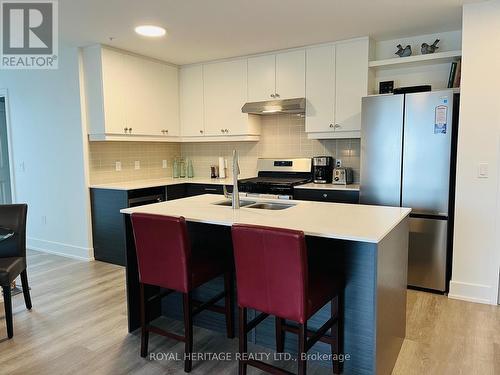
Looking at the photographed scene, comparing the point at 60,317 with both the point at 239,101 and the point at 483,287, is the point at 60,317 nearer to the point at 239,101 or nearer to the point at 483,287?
the point at 239,101

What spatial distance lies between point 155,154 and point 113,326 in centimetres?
277

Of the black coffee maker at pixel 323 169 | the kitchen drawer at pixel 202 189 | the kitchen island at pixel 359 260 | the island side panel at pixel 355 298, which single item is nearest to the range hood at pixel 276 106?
the black coffee maker at pixel 323 169

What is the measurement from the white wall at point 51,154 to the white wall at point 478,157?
370 centimetres

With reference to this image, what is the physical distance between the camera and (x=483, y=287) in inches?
121

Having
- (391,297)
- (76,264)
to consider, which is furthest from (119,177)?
(391,297)

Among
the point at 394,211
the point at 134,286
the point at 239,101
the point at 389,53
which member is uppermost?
the point at 389,53

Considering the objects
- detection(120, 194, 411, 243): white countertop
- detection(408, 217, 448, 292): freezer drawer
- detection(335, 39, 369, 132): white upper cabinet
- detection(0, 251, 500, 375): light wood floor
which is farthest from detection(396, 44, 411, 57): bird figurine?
detection(0, 251, 500, 375): light wood floor

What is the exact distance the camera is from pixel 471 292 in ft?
10.3

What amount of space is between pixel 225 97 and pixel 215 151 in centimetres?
85

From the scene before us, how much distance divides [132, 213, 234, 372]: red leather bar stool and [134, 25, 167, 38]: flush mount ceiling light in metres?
1.99

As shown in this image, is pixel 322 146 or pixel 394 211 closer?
pixel 394 211

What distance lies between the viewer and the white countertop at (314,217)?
5.99ft

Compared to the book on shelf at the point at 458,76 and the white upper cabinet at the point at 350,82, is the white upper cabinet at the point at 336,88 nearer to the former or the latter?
the white upper cabinet at the point at 350,82

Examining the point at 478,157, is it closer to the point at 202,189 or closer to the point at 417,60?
the point at 417,60
